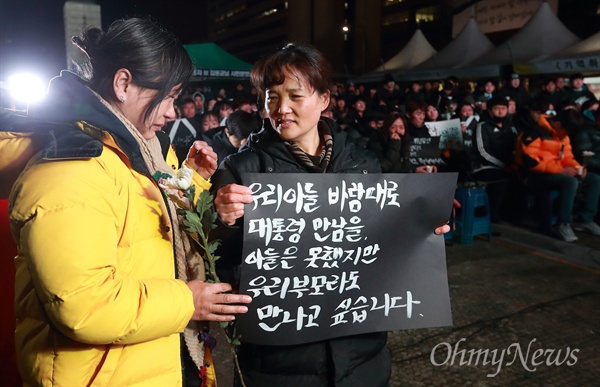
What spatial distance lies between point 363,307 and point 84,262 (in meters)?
1.08

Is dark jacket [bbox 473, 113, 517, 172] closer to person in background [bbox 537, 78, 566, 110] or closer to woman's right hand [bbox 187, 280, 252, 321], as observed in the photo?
person in background [bbox 537, 78, 566, 110]

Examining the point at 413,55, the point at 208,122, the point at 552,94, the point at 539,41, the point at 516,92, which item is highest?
the point at 413,55

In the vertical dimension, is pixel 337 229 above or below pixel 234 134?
below

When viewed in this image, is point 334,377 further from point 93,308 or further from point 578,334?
point 578,334

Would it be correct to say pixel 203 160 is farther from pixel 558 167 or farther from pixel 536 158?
pixel 558 167

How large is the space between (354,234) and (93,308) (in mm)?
995

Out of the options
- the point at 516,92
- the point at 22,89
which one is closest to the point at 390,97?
the point at 516,92

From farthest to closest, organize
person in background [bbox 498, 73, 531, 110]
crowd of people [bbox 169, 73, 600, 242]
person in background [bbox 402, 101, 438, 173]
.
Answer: person in background [bbox 498, 73, 531, 110] → person in background [bbox 402, 101, 438, 173] → crowd of people [bbox 169, 73, 600, 242]

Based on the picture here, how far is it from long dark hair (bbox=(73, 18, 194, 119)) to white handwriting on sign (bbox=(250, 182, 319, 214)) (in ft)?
1.48

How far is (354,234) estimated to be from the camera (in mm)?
1834

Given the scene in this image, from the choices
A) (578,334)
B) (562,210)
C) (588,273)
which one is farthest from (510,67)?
(578,334)

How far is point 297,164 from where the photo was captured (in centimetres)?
190

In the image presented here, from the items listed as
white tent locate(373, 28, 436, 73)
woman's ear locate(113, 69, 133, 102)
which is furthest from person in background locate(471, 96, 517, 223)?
white tent locate(373, 28, 436, 73)

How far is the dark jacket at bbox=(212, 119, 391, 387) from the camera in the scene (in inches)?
69.6
